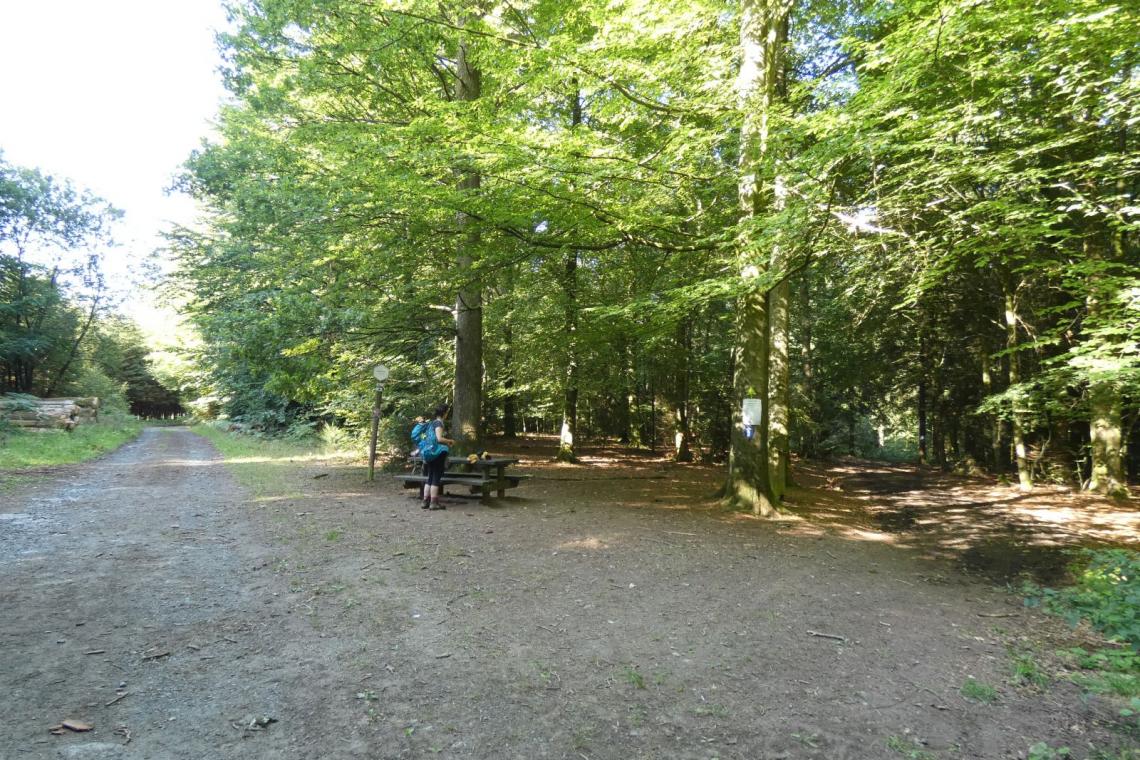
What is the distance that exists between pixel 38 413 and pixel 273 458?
10.9m

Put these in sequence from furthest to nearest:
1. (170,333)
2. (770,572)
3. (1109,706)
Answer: (170,333) → (770,572) → (1109,706)

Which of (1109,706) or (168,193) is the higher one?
(168,193)

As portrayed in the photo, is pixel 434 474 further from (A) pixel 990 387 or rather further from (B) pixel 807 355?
(A) pixel 990 387

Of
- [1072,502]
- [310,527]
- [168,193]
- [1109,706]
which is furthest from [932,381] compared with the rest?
[168,193]

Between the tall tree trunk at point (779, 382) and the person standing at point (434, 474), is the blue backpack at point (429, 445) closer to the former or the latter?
the person standing at point (434, 474)

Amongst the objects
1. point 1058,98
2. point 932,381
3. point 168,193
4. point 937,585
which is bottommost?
point 937,585

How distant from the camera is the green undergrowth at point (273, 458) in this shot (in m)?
11.2

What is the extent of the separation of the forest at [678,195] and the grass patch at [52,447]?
5.32 metres

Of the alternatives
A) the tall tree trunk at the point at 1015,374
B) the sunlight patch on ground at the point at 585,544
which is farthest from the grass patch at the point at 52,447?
the tall tree trunk at the point at 1015,374

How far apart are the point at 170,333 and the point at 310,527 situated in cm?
4209

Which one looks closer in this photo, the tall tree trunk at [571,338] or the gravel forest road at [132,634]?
the gravel forest road at [132,634]

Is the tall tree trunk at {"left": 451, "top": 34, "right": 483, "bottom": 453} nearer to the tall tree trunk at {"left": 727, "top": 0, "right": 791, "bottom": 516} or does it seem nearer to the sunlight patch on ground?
the tall tree trunk at {"left": 727, "top": 0, "right": 791, "bottom": 516}

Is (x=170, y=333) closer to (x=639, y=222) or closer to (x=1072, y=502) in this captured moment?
(x=639, y=222)

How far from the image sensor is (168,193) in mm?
19234
